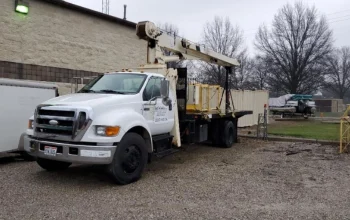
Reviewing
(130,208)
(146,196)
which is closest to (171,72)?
(146,196)

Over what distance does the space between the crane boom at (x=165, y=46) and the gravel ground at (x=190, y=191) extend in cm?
293

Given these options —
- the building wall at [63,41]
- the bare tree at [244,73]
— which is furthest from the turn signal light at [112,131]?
the bare tree at [244,73]

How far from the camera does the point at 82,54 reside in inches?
560

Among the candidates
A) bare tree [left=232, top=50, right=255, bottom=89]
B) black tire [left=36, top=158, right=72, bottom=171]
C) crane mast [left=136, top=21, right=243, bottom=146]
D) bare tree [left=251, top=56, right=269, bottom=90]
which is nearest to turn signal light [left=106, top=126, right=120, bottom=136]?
black tire [left=36, top=158, right=72, bottom=171]

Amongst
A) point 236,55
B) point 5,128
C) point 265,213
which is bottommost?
point 265,213

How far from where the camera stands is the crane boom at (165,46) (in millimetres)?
8625

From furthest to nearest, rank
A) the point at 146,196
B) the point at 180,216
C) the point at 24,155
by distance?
1. the point at 24,155
2. the point at 146,196
3. the point at 180,216

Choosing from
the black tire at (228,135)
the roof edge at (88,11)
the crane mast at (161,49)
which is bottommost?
the black tire at (228,135)

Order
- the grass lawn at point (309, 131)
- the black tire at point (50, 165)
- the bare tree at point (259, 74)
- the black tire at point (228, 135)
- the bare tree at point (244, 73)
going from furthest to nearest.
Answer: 1. the bare tree at point (259, 74)
2. the bare tree at point (244, 73)
3. the grass lawn at point (309, 131)
4. the black tire at point (228, 135)
5. the black tire at point (50, 165)

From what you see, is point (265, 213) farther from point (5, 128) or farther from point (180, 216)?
point (5, 128)

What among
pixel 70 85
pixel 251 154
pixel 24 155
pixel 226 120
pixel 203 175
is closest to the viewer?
pixel 203 175

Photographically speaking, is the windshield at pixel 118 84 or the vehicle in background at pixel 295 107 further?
the vehicle in background at pixel 295 107

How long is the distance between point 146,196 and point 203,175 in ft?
6.67

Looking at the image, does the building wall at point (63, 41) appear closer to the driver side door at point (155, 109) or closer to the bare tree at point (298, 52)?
the driver side door at point (155, 109)
